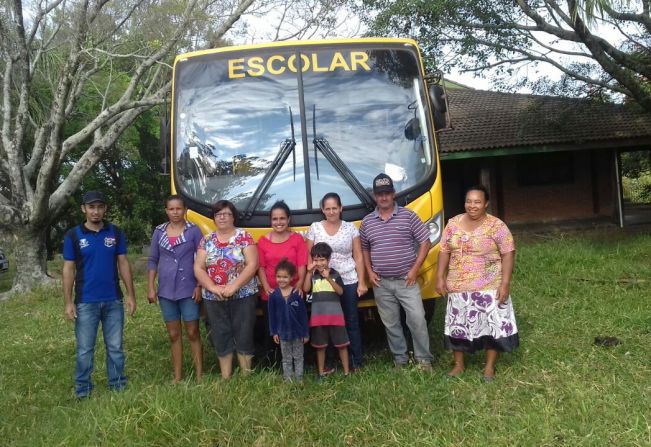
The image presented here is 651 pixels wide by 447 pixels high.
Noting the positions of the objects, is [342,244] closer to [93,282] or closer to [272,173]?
[272,173]

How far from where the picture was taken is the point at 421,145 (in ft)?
16.3

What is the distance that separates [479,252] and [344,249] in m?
0.97

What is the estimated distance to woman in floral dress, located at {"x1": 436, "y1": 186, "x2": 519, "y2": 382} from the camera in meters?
4.35

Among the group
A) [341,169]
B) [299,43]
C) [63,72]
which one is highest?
[63,72]

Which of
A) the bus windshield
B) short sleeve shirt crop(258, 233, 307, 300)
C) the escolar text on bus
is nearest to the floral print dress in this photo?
the bus windshield

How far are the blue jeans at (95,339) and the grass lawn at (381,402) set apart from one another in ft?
0.67

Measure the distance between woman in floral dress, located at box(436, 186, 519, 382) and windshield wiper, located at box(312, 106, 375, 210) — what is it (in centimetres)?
67

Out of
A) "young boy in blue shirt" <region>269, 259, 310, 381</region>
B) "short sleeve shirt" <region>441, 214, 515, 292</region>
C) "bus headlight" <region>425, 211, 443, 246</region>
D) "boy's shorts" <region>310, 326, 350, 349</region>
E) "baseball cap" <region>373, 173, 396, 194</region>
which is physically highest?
"baseball cap" <region>373, 173, 396, 194</region>

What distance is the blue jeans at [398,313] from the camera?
4.54 meters

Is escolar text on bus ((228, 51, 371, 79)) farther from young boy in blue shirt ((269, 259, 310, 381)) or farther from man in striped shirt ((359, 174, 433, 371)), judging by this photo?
young boy in blue shirt ((269, 259, 310, 381))

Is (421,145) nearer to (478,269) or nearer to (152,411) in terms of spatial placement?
(478,269)

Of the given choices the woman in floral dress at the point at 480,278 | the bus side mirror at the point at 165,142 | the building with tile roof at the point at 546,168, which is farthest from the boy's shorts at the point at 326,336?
the building with tile roof at the point at 546,168

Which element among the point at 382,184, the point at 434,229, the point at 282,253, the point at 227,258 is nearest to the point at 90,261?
the point at 227,258

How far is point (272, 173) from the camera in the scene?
4.77 m
